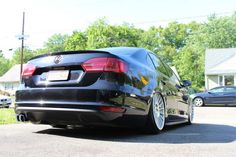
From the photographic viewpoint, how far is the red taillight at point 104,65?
518 cm

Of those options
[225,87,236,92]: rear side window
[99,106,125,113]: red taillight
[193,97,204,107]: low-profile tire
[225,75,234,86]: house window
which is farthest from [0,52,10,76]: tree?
[99,106,125,113]: red taillight

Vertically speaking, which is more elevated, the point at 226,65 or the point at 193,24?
the point at 193,24

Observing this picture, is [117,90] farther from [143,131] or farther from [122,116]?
[143,131]

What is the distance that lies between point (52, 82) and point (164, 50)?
7700 cm

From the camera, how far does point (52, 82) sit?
5406 mm

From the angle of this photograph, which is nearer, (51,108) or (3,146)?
(3,146)

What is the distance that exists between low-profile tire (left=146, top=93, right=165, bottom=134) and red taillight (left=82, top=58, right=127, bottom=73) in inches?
35.8

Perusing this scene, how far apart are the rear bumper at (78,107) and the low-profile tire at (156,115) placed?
0.20 m

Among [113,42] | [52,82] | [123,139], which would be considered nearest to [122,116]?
[123,139]

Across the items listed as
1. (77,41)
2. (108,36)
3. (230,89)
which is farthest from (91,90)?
(77,41)

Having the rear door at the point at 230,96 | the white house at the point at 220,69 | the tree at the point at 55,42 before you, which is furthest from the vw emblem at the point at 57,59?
the tree at the point at 55,42

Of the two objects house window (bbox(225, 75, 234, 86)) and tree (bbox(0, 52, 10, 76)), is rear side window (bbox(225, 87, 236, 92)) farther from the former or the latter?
tree (bbox(0, 52, 10, 76))

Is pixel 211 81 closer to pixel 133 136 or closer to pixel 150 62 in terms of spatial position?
pixel 150 62

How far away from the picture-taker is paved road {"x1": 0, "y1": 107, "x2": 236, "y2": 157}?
4184 millimetres
